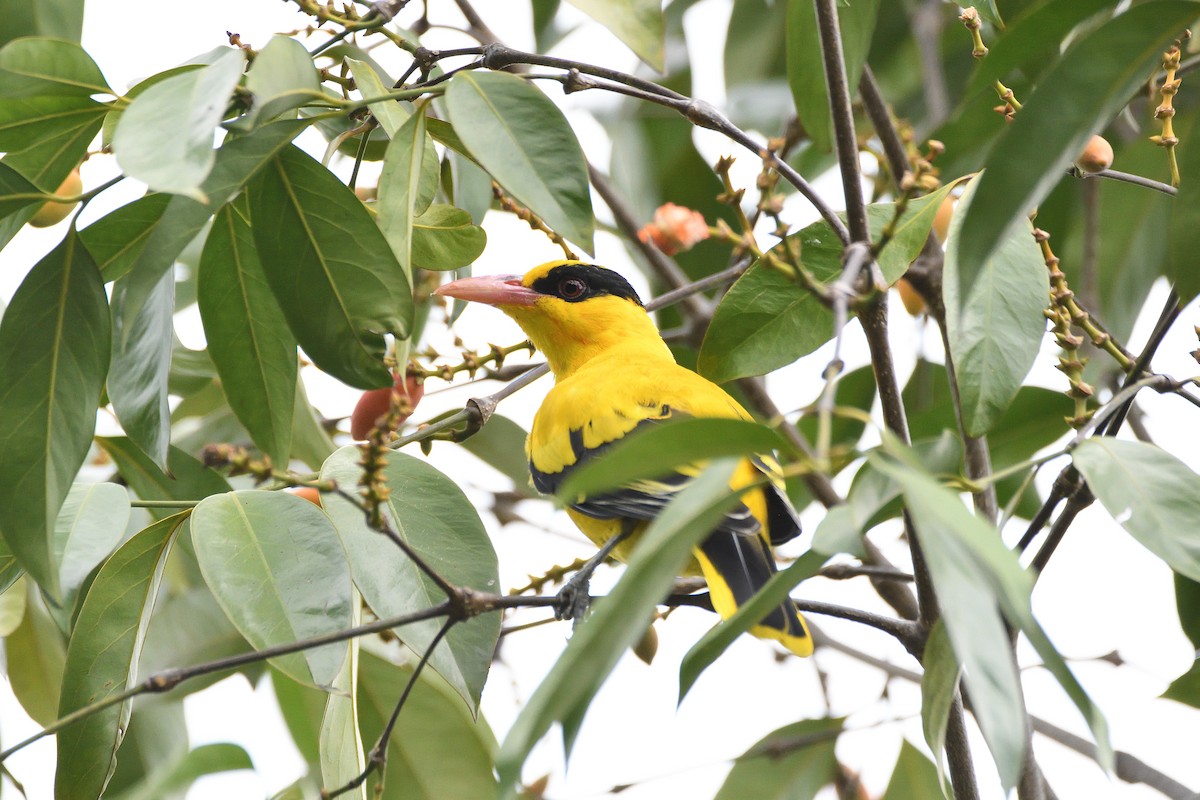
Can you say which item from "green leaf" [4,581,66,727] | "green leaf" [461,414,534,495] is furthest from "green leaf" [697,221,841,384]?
"green leaf" [4,581,66,727]

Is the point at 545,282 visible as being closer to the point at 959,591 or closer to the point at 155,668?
the point at 155,668

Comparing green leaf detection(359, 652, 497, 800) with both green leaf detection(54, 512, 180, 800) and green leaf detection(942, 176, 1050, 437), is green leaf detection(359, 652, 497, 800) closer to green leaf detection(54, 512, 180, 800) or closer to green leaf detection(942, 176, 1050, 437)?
green leaf detection(54, 512, 180, 800)

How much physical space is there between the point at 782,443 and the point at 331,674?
714 mm

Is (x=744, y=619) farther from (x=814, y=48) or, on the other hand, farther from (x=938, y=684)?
(x=814, y=48)

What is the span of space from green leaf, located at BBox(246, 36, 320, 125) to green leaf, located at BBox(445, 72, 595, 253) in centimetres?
17

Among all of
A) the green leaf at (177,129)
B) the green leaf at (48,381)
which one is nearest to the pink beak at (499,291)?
the green leaf at (48,381)

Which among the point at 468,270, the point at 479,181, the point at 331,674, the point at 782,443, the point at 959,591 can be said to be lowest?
the point at 331,674

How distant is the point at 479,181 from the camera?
7.88 feet

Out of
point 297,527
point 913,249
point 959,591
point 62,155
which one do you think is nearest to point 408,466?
point 297,527

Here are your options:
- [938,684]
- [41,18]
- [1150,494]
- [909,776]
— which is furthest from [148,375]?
[909,776]

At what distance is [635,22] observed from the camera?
205 centimetres

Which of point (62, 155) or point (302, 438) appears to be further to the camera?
point (302, 438)

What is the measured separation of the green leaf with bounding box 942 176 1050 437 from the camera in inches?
60.4

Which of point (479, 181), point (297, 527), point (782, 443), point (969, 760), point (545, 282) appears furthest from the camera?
point (545, 282)
